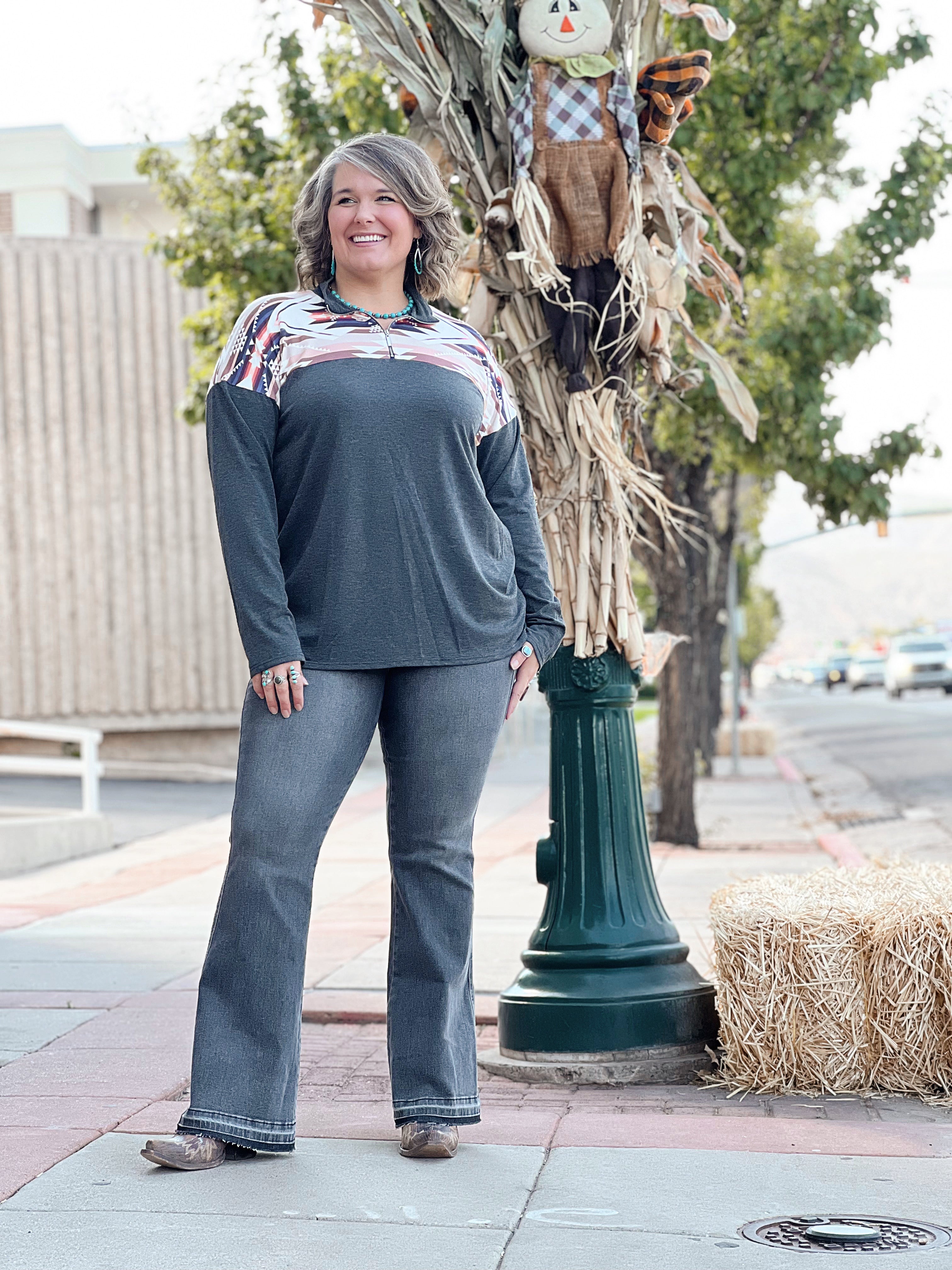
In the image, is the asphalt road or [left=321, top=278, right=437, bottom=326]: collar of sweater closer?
[left=321, top=278, right=437, bottom=326]: collar of sweater

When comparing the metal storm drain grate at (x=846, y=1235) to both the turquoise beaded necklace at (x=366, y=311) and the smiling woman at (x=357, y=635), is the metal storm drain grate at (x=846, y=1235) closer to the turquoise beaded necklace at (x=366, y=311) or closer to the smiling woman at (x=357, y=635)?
the smiling woman at (x=357, y=635)

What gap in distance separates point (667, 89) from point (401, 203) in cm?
146

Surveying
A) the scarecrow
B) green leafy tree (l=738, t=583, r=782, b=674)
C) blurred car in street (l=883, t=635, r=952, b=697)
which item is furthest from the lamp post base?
blurred car in street (l=883, t=635, r=952, b=697)

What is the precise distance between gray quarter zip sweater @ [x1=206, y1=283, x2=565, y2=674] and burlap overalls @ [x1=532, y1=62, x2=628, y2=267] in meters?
1.30

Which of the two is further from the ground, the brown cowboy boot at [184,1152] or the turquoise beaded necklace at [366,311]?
the turquoise beaded necklace at [366,311]

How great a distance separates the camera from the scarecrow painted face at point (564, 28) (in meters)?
4.14

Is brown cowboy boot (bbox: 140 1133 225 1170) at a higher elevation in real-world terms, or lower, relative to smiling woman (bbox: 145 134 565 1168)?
lower

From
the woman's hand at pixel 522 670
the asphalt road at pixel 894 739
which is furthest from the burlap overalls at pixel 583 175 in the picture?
the asphalt road at pixel 894 739

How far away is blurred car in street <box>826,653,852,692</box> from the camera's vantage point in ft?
254

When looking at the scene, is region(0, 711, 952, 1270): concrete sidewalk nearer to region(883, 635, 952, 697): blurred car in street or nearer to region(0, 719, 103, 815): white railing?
region(0, 719, 103, 815): white railing

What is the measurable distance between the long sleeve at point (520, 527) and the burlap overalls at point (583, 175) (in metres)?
1.12

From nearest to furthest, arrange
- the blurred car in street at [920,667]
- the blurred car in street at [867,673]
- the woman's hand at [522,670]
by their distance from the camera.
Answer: the woman's hand at [522,670]
the blurred car in street at [920,667]
the blurred car in street at [867,673]

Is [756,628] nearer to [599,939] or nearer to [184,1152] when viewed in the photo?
[599,939]

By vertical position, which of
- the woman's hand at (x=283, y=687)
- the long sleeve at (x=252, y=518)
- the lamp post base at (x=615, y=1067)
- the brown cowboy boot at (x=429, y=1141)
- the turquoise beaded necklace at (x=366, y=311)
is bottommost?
the lamp post base at (x=615, y=1067)
